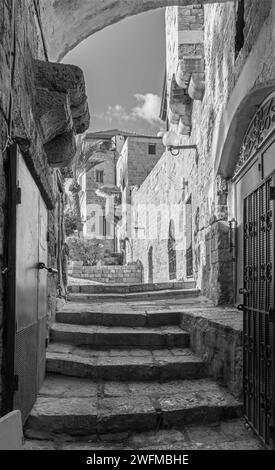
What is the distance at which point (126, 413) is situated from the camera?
3.31 m

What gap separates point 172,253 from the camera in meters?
11.6

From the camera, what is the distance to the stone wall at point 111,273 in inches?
566

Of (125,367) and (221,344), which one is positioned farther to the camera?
(125,367)

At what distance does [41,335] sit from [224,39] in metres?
4.33

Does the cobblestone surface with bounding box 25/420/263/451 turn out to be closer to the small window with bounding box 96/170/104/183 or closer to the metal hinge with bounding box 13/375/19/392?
the metal hinge with bounding box 13/375/19/392

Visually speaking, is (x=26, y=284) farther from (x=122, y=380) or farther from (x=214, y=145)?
(x=214, y=145)

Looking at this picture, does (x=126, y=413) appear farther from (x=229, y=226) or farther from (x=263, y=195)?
(x=229, y=226)

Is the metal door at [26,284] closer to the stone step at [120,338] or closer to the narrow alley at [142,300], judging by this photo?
the narrow alley at [142,300]

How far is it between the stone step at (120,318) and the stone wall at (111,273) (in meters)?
8.58

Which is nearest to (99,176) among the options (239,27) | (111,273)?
(111,273)

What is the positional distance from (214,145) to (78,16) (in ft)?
8.68

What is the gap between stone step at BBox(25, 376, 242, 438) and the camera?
3.21m

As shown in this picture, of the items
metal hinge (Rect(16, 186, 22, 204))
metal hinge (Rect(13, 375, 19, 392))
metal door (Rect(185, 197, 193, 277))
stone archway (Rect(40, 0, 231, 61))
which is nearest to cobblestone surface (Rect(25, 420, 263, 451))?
metal hinge (Rect(13, 375, 19, 392))

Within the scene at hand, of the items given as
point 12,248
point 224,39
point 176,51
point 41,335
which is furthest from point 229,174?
point 176,51
